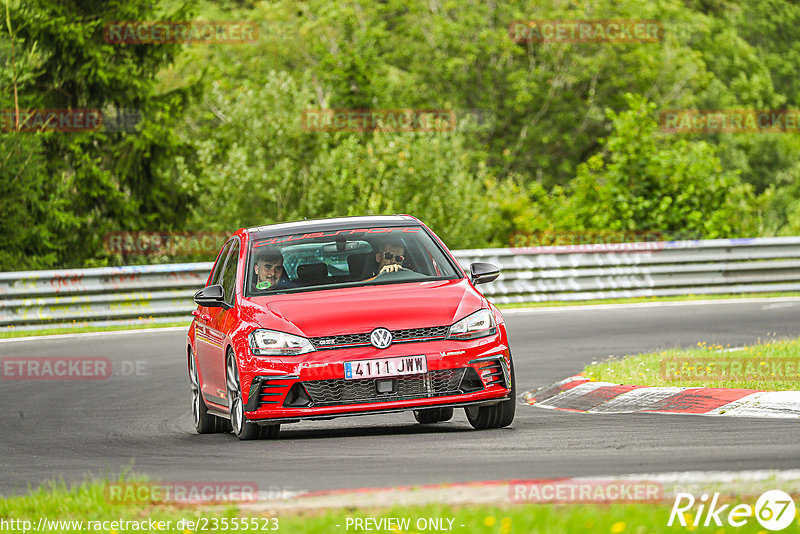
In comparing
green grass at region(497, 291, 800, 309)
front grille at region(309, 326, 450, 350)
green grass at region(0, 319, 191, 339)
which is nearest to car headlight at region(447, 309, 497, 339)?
front grille at region(309, 326, 450, 350)

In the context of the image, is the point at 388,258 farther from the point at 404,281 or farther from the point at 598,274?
the point at 598,274

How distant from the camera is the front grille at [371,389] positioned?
9148mm

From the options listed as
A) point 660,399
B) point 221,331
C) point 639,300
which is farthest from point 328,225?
point 639,300

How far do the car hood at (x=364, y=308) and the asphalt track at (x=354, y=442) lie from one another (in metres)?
0.79

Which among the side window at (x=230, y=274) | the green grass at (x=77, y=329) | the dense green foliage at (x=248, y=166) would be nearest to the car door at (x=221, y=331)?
the side window at (x=230, y=274)

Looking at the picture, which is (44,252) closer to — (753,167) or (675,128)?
(675,128)

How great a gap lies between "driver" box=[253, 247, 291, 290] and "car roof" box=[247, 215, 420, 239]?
34 cm

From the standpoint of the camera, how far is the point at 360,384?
9.14 m

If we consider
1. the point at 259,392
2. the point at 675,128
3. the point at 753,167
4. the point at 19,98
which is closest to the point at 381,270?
the point at 259,392

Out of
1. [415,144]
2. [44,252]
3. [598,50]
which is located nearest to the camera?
[44,252]

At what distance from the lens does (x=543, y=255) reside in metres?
23.3

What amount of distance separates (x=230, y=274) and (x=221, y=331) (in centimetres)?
78

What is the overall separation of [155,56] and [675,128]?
24.9m

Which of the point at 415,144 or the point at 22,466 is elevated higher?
the point at 22,466
